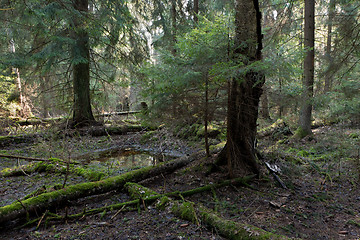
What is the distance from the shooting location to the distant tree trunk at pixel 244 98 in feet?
15.1

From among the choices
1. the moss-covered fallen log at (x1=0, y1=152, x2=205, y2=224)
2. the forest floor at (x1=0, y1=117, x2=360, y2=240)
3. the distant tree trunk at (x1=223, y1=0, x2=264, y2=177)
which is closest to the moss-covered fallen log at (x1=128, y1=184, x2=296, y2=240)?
the forest floor at (x1=0, y1=117, x2=360, y2=240)

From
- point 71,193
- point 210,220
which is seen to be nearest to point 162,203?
point 210,220

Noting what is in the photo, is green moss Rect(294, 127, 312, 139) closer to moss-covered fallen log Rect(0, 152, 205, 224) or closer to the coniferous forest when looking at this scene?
the coniferous forest

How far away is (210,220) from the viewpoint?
3289 millimetres

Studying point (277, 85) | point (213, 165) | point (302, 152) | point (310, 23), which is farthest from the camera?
point (310, 23)

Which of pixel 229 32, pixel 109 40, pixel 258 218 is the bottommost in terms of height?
pixel 258 218

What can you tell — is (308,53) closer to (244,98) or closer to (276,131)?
(276,131)

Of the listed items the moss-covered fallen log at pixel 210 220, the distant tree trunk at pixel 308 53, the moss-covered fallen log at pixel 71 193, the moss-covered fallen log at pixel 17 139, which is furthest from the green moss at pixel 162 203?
the moss-covered fallen log at pixel 17 139

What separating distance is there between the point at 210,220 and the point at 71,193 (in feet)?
8.81

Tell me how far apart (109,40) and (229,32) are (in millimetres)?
8616

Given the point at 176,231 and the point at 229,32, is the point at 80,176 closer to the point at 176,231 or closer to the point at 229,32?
the point at 176,231

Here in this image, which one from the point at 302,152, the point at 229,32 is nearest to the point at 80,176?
the point at 229,32

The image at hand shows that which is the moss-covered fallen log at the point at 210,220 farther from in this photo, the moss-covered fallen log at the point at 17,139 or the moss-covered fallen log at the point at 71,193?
the moss-covered fallen log at the point at 17,139

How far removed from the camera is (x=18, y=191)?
4.83 m
